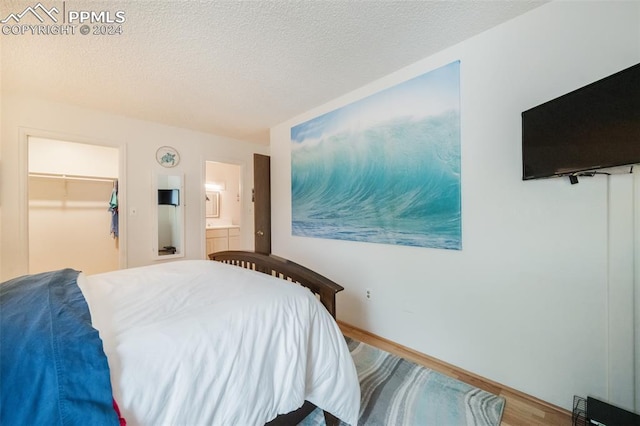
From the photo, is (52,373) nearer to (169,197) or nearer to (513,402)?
(513,402)

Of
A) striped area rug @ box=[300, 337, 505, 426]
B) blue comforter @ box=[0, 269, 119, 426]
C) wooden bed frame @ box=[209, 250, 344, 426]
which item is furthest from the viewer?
striped area rug @ box=[300, 337, 505, 426]

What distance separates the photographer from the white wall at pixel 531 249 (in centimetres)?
133

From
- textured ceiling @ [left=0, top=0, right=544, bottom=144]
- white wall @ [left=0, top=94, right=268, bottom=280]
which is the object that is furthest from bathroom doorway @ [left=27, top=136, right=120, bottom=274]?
textured ceiling @ [left=0, top=0, right=544, bottom=144]

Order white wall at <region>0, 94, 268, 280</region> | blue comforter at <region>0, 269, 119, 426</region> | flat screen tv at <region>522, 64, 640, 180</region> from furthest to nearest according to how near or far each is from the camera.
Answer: white wall at <region>0, 94, 268, 280</region> → flat screen tv at <region>522, 64, 640, 180</region> → blue comforter at <region>0, 269, 119, 426</region>

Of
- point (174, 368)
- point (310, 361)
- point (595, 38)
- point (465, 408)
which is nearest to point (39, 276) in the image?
point (174, 368)

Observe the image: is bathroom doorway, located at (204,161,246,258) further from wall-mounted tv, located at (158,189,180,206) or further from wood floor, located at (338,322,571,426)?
wood floor, located at (338,322,571,426)

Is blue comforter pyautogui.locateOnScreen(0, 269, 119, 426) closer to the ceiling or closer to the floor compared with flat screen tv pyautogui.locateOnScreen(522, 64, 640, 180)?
closer to the floor

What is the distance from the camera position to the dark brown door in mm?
3410

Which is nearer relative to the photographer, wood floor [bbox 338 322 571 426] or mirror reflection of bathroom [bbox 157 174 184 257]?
wood floor [bbox 338 322 571 426]

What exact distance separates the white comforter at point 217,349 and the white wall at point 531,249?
1090 millimetres

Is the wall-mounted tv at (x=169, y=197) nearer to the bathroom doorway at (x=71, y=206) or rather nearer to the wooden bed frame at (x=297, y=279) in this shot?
the bathroom doorway at (x=71, y=206)

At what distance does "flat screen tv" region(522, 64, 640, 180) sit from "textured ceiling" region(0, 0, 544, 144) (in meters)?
0.76

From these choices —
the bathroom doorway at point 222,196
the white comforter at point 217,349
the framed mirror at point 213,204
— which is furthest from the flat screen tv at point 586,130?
the framed mirror at point 213,204

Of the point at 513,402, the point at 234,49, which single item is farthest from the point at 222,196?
the point at 513,402
